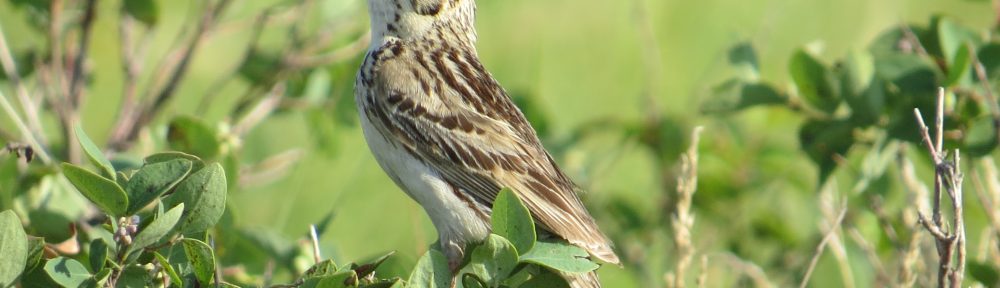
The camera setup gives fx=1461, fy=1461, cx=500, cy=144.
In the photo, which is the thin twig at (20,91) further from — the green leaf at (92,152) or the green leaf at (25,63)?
the green leaf at (92,152)

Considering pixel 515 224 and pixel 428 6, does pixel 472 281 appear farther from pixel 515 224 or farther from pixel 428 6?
pixel 428 6

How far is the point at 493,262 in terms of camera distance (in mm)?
2652

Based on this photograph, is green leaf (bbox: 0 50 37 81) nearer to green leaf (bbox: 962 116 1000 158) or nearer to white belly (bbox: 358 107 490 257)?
white belly (bbox: 358 107 490 257)

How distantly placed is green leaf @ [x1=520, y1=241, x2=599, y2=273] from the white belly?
75 cm

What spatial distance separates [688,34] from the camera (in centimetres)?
878

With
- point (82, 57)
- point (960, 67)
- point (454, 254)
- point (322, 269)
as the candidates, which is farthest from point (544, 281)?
point (82, 57)

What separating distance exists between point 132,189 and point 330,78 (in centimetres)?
273

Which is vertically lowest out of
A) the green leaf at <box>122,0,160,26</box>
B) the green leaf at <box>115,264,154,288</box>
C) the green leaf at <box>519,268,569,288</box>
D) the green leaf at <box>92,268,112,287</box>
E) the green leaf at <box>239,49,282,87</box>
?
the green leaf at <box>239,49,282,87</box>

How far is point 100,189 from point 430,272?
1.90 ft

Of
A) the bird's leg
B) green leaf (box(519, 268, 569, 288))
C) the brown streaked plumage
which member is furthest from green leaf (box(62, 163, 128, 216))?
the brown streaked plumage

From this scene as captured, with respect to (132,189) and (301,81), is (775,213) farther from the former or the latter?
(132,189)

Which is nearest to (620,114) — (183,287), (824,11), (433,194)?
(824,11)

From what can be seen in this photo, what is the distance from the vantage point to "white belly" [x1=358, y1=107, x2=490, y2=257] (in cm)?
350

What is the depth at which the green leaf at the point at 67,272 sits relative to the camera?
7.84ft
